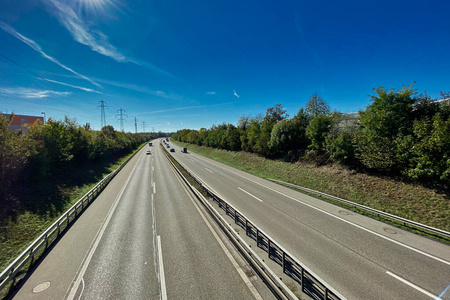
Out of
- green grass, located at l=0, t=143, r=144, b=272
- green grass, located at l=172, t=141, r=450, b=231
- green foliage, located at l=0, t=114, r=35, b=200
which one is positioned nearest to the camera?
green grass, located at l=0, t=143, r=144, b=272

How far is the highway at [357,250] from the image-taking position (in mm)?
5637

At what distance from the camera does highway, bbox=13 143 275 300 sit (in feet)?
17.8

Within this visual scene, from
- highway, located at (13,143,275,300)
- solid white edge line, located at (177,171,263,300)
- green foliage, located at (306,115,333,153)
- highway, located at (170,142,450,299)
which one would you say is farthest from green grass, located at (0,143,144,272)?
green foliage, located at (306,115,333,153)

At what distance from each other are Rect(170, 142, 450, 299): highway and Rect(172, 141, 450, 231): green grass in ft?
8.46

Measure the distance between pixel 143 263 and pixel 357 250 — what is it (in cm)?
930

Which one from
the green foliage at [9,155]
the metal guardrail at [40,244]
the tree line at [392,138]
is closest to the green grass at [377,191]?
the tree line at [392,138]

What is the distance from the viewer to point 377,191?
1363 cm

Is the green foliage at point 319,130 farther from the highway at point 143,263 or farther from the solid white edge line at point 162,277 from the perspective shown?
the solid white edge line at point 162,277

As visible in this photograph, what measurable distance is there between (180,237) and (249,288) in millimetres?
4316

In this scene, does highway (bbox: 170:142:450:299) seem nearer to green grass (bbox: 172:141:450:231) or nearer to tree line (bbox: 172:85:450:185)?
green grass (bbox: 172:141:450:231)

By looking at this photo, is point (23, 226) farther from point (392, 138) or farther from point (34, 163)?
point (392, 138)

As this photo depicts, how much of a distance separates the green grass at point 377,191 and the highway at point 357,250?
8.46 ft

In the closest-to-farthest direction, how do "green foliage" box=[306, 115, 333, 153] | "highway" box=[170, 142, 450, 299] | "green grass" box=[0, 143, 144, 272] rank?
"highway" box=[170, 142, 450, 299], "green grass" box=[0, 143, 144, 272], "green foliage" box=[306, 115, 333, 153]

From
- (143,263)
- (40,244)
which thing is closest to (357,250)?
(143,263)
